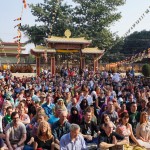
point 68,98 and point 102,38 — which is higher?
point 102,38

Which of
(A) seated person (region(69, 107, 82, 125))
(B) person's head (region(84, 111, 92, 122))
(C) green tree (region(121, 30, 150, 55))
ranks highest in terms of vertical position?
(C) green tree (region(121, 30, 150, 55))

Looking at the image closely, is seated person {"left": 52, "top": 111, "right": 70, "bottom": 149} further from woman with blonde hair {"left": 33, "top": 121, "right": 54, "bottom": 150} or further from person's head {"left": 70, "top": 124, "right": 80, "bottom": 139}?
person's head {"left": 70, "top": 124, "right": 80, "bottom": 139}

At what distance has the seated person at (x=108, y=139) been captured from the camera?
708cm

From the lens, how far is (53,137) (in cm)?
703

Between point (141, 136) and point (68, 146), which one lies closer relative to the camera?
point (68, 146)

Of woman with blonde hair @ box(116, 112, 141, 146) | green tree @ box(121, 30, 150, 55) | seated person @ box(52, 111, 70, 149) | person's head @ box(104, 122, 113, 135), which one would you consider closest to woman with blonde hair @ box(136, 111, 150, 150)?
woman with blonde hair @ box(116, 112, 141, 146)

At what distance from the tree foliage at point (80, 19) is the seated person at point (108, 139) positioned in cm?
4004

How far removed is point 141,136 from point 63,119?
2.41 meters

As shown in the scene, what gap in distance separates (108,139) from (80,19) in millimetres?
43264

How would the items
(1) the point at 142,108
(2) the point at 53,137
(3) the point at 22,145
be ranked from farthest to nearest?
(1) the point at 142,108, (3) the point at 22,145, (2) the point at 53,137

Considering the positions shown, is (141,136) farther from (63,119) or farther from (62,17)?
(62,17)

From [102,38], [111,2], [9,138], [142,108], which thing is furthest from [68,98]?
[111,2]

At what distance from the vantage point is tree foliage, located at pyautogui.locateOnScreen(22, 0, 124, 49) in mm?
47562

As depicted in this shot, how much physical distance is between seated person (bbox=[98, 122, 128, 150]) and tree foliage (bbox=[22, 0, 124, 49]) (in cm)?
4004
